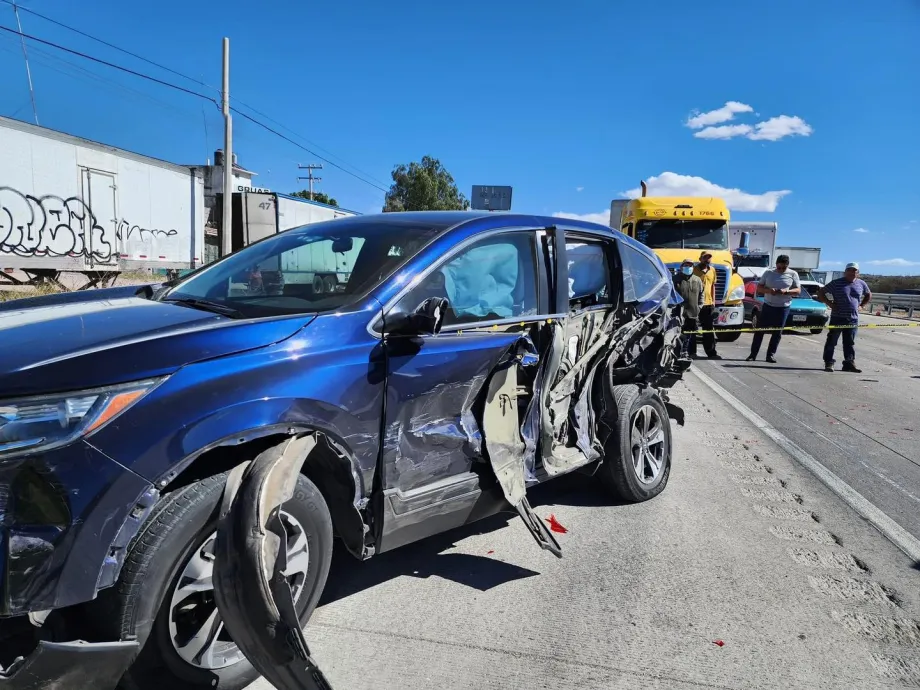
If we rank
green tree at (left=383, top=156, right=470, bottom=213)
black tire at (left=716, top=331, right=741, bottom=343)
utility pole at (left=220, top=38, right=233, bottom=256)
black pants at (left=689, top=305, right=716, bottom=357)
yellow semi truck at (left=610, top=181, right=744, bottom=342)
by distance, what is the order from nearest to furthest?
1. black pants at (left=689, top=305, right=716, bottom=357)
2. yellow semi truck at (left=610, top=181, right=744, bottom=342)
3. black tire at (left=716, top=331, right=741, bottom=343)
4. utility pole at (left=220, top=38, right=233, bottom=256)
5. green tree at (left=383, top=156, right=470, bottom=213)

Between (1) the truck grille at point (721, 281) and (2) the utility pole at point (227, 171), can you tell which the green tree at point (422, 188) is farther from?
(1) the truck grille at point (721, 281)

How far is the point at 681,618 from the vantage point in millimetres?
3041

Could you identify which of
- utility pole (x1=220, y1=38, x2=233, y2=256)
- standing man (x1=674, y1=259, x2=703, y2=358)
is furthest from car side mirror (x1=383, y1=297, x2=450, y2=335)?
utility pole (x1=220, y1=38, x2=233, y2=256)

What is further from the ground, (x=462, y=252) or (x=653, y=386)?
(x=462, y=252)

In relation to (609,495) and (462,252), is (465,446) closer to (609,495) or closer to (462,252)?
(462,252)

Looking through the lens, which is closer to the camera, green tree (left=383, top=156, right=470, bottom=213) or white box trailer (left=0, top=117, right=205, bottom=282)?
white box trailer (left=0, top=117, right=205, bottom=282)

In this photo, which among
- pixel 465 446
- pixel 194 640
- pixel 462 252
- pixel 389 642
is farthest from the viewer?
pixel 462 252

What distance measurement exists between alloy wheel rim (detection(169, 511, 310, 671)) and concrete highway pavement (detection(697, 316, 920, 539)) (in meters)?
4.18

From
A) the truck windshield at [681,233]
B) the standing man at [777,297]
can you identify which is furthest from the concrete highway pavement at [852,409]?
the truck windshield at [681,233]

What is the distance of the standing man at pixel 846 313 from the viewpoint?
10758 millimetres

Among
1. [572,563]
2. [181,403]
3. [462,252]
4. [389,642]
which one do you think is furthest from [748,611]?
[181,403]

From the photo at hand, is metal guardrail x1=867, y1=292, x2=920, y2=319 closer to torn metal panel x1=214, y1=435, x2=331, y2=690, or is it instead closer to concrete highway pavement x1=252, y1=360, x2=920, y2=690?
concrete highway pavement x1=252, y1=360, x2=920, y2=690

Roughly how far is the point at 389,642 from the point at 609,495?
7.27ft

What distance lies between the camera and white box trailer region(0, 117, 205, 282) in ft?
37.0
